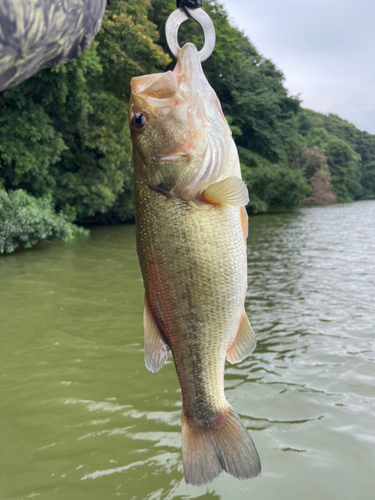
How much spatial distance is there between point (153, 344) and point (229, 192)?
2.22 ft

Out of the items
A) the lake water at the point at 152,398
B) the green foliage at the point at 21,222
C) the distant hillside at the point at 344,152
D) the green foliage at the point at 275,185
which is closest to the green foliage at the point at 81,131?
the green foliage at the point at 21,222

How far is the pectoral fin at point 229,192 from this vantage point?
1.57 meters

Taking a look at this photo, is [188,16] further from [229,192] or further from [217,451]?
[217,451]

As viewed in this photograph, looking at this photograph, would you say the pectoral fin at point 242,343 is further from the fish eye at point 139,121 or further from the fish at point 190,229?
the fish eye at point 139,121

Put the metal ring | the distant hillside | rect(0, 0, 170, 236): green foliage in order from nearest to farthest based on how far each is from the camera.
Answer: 1. the metal ring
2. rect(0, 0, 170, 236): green foliage
3. the distant hillside

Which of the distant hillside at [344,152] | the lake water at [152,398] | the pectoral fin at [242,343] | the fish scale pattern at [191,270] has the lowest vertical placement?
the lake water at [152,398]

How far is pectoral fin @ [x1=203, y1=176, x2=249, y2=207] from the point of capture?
1.57m

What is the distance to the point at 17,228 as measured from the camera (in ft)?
42.6

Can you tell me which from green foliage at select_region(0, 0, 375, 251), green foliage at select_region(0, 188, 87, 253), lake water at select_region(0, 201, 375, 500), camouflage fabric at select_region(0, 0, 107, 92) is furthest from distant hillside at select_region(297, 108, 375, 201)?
camouflage fabric at select_region(0, 0, 107, 92)

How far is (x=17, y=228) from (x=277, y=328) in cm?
931

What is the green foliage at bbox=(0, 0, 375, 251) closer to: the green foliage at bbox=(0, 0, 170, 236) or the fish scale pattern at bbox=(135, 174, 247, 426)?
the green foliage at bbox=(0, 0, 170, 236)

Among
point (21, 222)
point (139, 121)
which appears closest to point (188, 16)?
point (139, 121)

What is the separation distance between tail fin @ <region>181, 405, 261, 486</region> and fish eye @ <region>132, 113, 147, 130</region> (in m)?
1.22

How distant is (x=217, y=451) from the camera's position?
5.81ft
